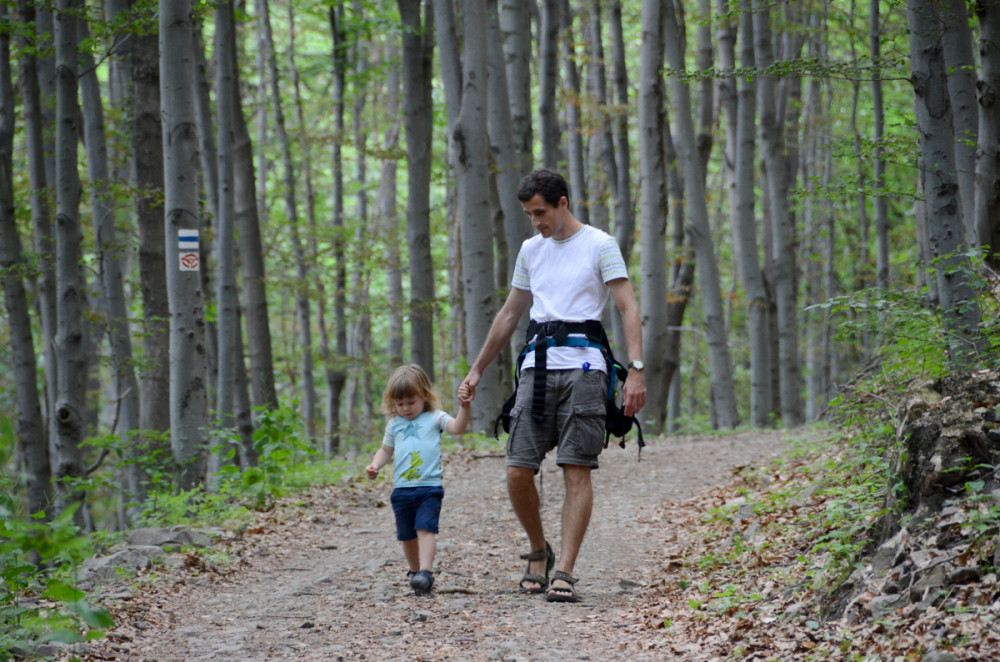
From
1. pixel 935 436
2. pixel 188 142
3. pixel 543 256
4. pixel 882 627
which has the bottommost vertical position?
pixel 882 627

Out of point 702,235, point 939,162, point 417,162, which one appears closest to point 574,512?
point 939,162

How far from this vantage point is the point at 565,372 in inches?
193

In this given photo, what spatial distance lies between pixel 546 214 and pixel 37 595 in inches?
145

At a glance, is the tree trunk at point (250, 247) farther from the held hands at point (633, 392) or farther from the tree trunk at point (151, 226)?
the held hands at point (633, 392)

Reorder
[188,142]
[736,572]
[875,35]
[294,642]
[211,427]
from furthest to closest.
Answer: [875,35] < [211,427] < [188,142] < [736,572] < [294,642]

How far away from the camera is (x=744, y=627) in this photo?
398 cm

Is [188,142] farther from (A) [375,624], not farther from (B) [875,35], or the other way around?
(B) [875,35]

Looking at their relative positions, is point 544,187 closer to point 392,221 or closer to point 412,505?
point 412,505

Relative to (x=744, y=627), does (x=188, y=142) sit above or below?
above

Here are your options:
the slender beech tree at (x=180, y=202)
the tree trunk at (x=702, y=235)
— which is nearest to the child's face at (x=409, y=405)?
the slender beech tree at (x=180, y=202)

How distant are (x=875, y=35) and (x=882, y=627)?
44.2ft

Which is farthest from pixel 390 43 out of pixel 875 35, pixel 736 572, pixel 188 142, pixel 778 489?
pixel 736 572

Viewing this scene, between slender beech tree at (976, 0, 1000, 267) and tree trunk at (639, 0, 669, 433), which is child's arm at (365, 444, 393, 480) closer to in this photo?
slender beech tree at (976, 0, 1000, 267)

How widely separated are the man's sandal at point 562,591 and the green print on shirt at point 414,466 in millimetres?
965
